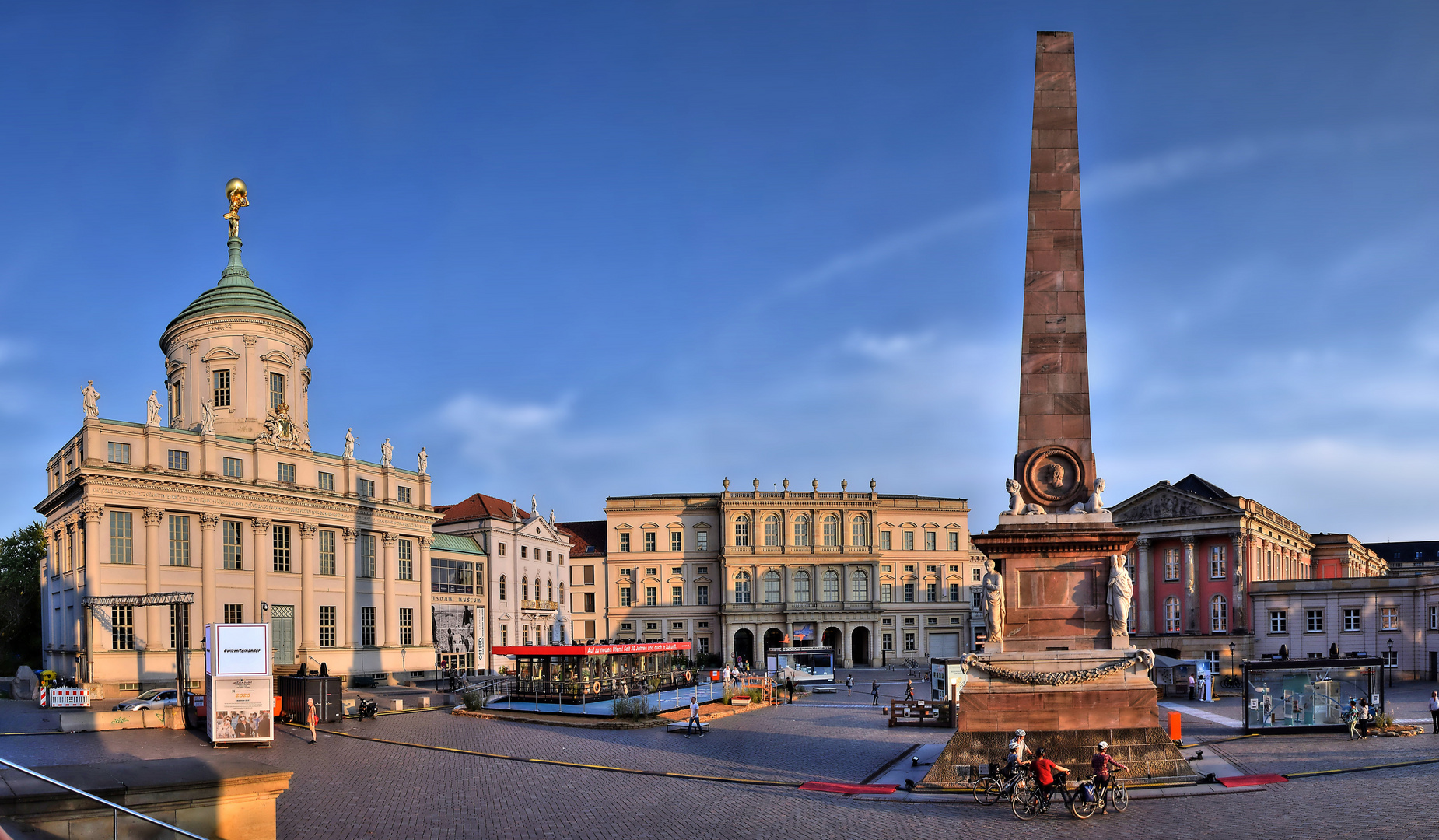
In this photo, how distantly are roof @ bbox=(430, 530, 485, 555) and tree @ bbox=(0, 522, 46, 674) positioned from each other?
83.6ft

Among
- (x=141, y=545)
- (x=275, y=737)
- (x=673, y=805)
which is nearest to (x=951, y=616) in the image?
(x=141, y=545)

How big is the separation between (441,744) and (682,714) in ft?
41.4

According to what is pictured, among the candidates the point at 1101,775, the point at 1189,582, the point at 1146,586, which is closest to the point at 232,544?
the point at 1101,775

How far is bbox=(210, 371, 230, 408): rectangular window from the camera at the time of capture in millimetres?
62531

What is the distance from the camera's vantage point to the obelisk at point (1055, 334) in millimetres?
22844

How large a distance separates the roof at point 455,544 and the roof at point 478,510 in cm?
260

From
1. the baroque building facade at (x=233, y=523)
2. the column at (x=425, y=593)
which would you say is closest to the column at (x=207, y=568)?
the baroque building facade at (x=233, y=523)

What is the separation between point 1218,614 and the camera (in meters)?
74.9

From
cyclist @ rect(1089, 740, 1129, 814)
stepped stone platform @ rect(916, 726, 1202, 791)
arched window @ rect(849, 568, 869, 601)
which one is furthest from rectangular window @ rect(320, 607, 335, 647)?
cyclist @ rect(1089, 740, 1129, 814)

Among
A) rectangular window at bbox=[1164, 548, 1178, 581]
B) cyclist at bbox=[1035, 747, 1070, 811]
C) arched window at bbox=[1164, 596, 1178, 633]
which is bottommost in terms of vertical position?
arched window at bbox=[1164, 596, 1178, 633]

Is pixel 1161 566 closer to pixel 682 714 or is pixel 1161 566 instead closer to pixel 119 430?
pixel 682 714

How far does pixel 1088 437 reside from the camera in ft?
75.1

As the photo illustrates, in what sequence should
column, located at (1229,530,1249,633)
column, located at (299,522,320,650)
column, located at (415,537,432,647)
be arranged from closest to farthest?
column, located at (299,522,320,650), column, located at (415,537,432,647), column, located at (1229,530,1249,633)

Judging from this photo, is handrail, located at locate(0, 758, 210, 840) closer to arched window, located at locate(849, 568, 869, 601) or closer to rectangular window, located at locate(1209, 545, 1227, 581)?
rectangular window, located at locate(1209, 545, 1227, 581)
